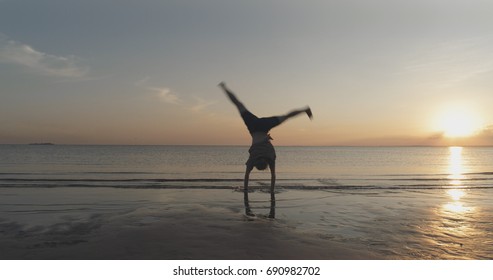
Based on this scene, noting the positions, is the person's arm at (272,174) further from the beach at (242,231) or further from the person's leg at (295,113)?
the person's leg at (295,113)

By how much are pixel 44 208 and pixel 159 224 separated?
5930mm

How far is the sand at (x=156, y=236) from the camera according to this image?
6531mm

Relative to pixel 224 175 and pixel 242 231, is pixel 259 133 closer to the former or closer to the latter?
pixel 242 231

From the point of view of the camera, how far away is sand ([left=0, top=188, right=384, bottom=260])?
6.53m

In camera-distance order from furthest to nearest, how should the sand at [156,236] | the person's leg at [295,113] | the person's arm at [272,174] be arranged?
the person's arm at [272,174], the person's leg at [295,113], the sand at [156,236]

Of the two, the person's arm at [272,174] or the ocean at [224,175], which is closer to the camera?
the person's arm at [272,174]

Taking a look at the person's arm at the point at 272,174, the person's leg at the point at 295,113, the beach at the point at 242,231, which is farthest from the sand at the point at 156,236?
the person's leg at the point at 295,113

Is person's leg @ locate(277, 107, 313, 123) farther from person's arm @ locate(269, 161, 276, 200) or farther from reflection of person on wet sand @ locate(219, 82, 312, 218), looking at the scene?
person's arm @ locate(269, 161, 276, 200)

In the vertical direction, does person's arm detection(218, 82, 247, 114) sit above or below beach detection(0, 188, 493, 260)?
above

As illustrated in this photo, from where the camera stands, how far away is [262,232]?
8.25 metres

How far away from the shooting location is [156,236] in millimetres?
7633

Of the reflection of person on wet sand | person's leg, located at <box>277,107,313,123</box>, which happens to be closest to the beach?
the reflection of person on wet sand

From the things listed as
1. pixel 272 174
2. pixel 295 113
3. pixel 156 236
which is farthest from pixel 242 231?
pixel 272 174

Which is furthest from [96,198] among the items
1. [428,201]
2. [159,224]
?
[428,201]
